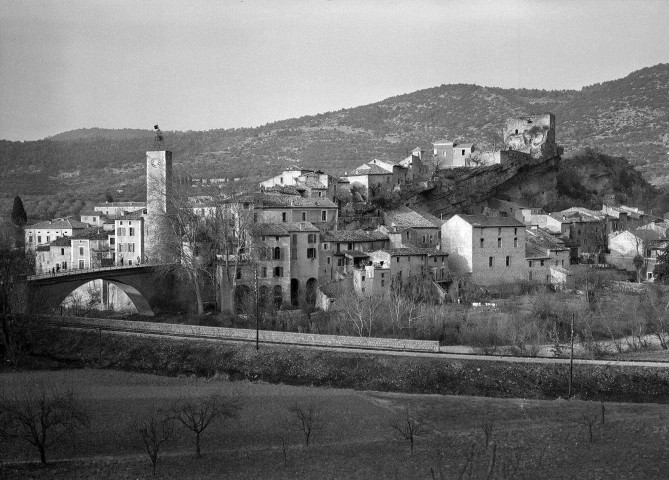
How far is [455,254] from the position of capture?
53500 mm

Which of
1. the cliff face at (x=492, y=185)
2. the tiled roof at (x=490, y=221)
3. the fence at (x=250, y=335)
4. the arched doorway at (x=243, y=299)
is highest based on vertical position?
the cliff face at (x=492, y=185)

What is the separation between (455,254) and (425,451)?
28331 millimetres

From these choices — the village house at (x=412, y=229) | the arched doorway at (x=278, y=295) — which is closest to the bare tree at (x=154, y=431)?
the arched doorway at (x=278, y=295)

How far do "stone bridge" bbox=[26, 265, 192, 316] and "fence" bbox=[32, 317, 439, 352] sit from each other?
4.37ft

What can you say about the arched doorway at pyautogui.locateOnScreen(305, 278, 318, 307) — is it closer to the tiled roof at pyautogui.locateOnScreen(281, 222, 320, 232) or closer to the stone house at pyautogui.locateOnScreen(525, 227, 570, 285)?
the tiled roof at pyautogui.locateOnScreen(281, 222, 320, 232)

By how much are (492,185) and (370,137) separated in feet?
239

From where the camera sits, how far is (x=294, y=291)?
48969 mm

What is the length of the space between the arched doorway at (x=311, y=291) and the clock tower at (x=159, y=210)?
704cm

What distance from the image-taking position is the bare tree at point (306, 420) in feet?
88.6

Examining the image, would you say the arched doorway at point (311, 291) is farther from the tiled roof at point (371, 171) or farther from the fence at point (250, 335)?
the tiled roof at point (371, 171)

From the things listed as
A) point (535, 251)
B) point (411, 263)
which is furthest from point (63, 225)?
point (535, 251)

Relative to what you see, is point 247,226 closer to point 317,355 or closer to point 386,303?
point 386,303

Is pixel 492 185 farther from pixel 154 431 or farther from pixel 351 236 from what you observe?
pixel 154 431

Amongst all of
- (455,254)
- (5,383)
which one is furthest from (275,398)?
(455,254)
